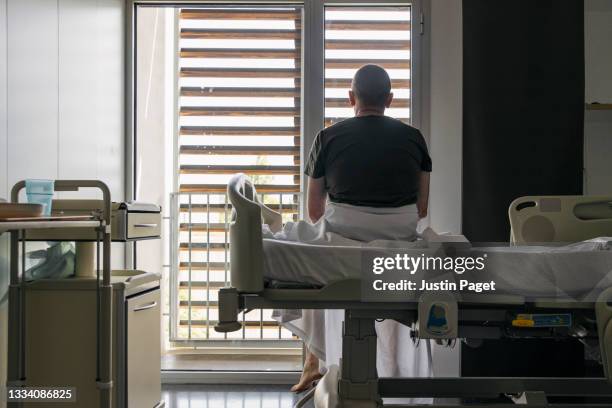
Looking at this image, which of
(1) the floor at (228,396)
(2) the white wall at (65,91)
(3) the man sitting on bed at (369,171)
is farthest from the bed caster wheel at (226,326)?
(1) the floor at (228,396)

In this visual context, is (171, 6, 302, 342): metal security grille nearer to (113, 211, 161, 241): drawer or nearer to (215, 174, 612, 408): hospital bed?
(113, 211, 161, 241): drawer

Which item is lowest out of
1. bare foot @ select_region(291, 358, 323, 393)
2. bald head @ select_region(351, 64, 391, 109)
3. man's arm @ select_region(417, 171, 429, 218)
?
bare foot @ select_region(291, 358, 323, 393)

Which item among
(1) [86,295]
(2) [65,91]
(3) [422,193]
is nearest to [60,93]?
(2) [65,91]

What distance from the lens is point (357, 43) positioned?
10.6 ft

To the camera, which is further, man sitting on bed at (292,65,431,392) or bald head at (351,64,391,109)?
bald head at (351,64,391,109)

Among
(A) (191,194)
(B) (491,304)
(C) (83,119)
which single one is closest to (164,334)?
(A) (191,194)

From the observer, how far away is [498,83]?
2.68 meters

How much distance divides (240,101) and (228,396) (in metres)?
1.54

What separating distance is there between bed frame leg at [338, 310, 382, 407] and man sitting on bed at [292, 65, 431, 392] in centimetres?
26

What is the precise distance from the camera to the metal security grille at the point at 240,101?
11.0 feet

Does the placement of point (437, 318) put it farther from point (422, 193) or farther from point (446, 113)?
point (446, 113)

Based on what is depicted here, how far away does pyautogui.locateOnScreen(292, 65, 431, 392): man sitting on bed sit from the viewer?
5.83 feet

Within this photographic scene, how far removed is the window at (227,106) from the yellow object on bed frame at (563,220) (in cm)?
113

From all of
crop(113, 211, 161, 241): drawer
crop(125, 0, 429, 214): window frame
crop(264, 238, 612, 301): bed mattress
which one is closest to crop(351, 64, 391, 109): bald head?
crop(264, 238, 612, 301): bed mattress
